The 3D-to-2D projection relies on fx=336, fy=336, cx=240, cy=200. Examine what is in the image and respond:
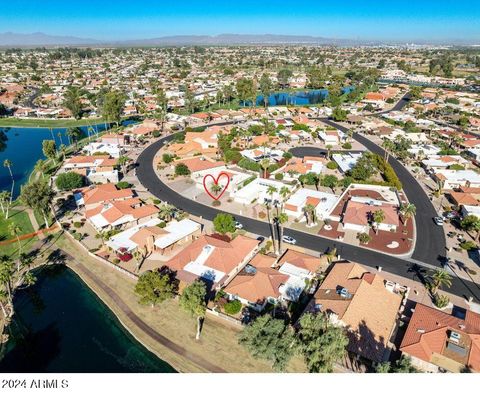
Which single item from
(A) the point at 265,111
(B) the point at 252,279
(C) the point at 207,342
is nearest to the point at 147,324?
(C) the point at 207,342

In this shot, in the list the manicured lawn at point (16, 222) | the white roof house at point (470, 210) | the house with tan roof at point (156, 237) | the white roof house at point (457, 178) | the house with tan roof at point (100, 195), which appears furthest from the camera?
the white roof house at point (457, 178)

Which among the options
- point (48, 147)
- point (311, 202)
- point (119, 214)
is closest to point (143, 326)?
point (119, 214)

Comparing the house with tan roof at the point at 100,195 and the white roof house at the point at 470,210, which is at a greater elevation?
the house with tan roof at the point at 100,195

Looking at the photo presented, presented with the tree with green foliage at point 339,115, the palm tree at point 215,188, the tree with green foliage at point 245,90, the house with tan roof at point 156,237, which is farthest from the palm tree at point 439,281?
the tree with green foliage at point 245,90

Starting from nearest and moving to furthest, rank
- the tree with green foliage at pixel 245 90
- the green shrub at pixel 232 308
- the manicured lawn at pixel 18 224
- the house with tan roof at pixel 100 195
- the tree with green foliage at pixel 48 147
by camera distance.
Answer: the green shrub at pixel 232 308 < the manicured lawn at pixel 18 224 < the house with tan roof at pixel 100 195 < the tree with green foliage at pixel 48 147 < the tree with green foliage at pixel 245 90

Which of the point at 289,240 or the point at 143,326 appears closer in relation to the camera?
the point at 143,326

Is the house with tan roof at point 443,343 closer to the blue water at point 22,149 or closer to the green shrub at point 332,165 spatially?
the green shrub at point 332,165

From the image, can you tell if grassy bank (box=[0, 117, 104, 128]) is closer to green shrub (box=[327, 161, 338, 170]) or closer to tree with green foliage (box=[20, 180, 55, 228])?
tree with green foliage (box=[20, 180, 55, 228])

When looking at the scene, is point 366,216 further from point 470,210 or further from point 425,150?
point 425,150
